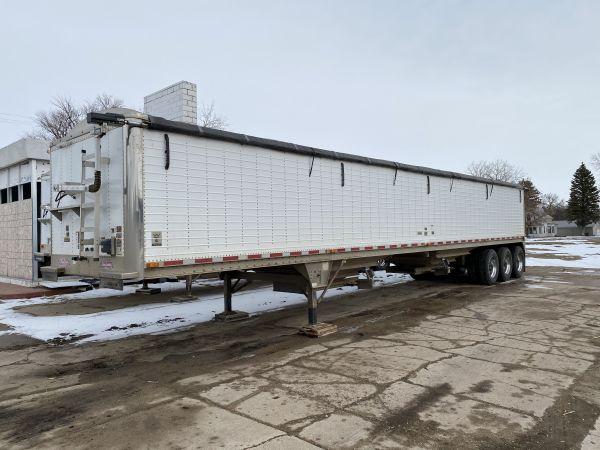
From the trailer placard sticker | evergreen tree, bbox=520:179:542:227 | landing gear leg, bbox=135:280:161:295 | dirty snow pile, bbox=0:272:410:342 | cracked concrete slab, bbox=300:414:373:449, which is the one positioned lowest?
cracked concrete slab, bbox=300:414:373:449

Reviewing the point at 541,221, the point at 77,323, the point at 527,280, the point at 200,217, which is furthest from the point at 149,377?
the point at 541,221

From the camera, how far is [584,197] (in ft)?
266

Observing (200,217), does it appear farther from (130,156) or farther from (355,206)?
(355,206)

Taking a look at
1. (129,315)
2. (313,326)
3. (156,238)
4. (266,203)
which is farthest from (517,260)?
(156,238)

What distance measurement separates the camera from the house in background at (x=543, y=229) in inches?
3865

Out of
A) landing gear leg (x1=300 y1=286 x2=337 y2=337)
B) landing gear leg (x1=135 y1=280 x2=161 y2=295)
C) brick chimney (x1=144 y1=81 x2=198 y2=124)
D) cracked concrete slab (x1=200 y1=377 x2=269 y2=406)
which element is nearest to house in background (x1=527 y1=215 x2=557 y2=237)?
landing gear leg (x1=135 y1=280 x2=161 y2=295)

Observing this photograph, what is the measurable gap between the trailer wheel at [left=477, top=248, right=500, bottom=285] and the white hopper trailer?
459cm

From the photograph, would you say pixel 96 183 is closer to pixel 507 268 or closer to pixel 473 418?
pixel 473 418

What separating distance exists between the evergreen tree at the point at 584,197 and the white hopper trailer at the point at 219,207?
8503cm

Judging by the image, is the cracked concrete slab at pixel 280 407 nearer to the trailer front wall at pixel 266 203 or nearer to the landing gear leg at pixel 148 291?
the trailer front wall at pixel 266 203

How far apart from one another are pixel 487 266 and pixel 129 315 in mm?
10631

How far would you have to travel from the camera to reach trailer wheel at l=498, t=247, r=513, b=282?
15289mm

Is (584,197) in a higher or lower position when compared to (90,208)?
higher

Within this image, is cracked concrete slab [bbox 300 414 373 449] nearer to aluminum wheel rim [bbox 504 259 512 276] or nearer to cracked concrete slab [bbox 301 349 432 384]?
cracked concrete slab [bbox 301 349 432 384]
